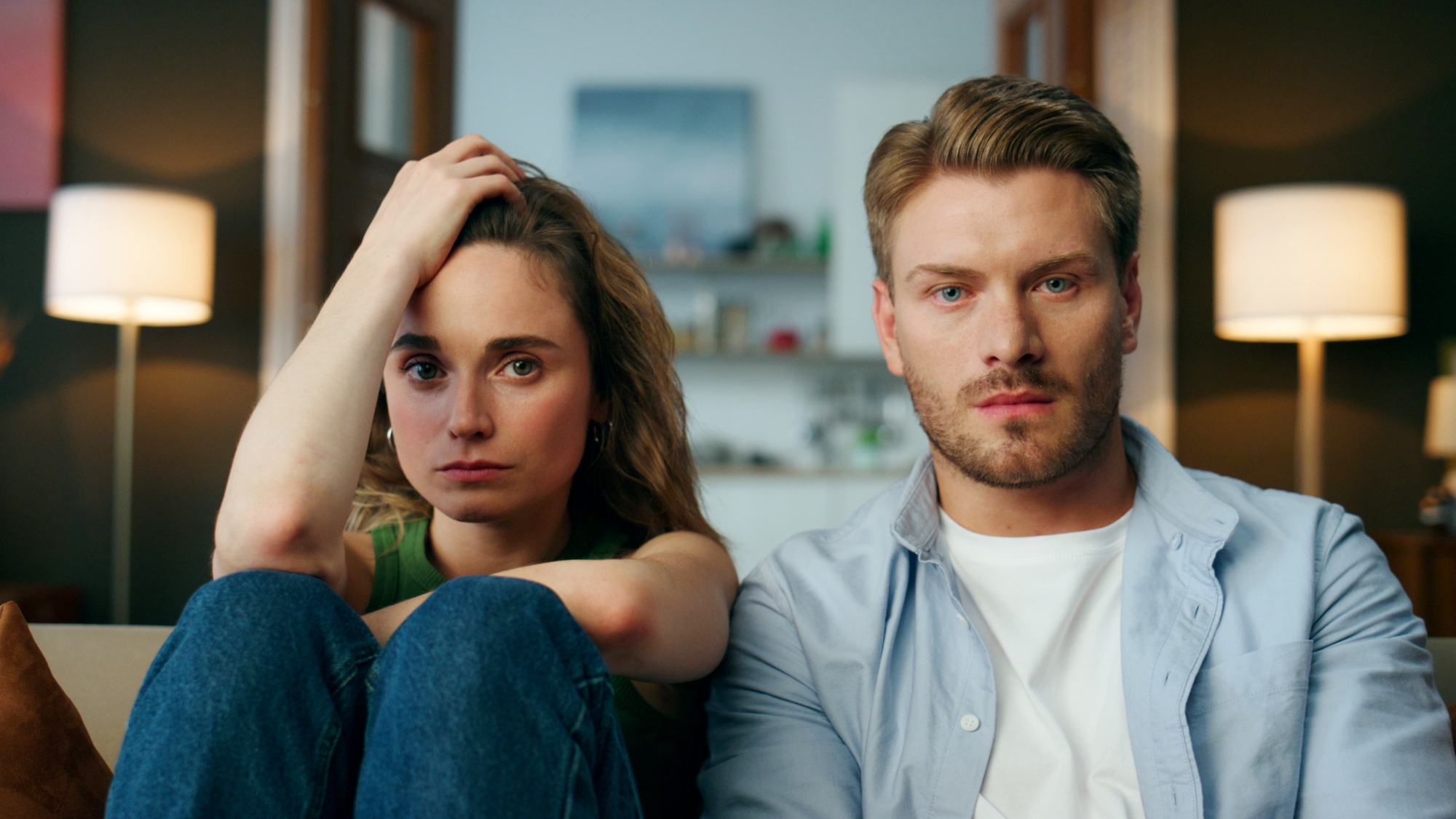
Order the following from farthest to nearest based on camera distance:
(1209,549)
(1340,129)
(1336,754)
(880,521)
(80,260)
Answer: (1340,129)
(80,260)
(880,521)
(1209,549)
(1336,754)

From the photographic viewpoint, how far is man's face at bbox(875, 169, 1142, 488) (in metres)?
1.18

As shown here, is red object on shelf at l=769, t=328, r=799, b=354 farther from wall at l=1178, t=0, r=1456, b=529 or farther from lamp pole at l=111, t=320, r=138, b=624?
lamp pole at l=111, t=320, r=138, b=624

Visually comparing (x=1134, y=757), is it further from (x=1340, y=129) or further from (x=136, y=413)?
(x=136, y=413)

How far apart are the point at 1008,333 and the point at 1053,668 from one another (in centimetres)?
38

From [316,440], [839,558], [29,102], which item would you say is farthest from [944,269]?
[29,102]

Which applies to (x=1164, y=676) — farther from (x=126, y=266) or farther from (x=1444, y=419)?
(x=126, y=266)

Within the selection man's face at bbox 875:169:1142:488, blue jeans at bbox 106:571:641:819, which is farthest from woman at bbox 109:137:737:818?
man's face at bbox 875:169:1142:488

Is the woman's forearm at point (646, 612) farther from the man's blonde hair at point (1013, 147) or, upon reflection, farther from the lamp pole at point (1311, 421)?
the lamp pole at point (1311, 421)

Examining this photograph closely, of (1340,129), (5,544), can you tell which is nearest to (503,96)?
(5,544)

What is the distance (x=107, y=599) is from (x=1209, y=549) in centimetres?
343

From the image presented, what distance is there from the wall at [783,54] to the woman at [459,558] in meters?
4.28

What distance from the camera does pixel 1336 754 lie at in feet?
3.34

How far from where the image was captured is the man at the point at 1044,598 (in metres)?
1.06

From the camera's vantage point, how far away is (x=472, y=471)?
1.21 m
